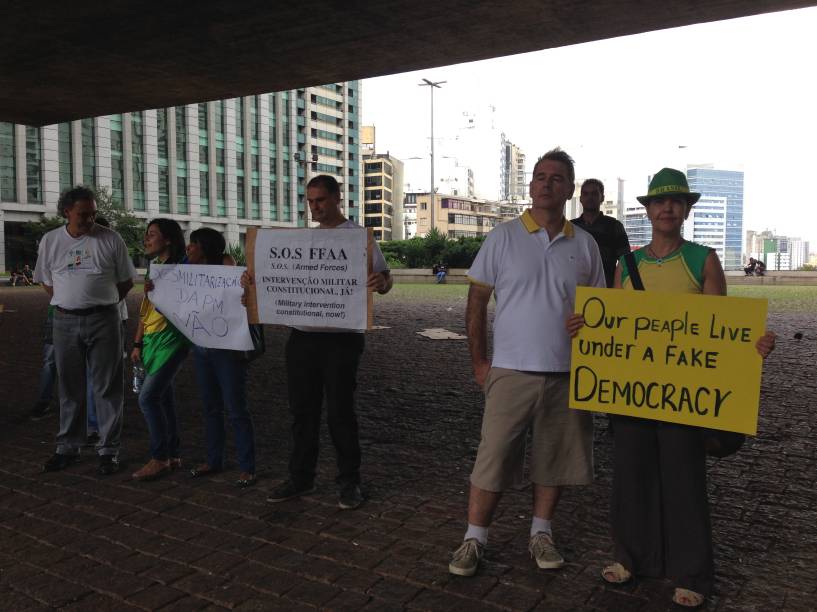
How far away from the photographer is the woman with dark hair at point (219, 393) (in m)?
4.88

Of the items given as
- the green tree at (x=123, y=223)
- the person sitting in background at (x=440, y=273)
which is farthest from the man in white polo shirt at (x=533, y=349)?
the green tree at (x=123, y=223)

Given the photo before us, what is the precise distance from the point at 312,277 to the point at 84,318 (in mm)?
1985

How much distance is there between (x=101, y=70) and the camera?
1251 cm

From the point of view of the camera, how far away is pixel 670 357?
10.6 ft

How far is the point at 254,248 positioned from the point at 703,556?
3215mm

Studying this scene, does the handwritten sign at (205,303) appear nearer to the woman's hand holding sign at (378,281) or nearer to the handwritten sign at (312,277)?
the handwritten sign at (312,277)

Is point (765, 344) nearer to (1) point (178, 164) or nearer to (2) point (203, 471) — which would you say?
(2) point (203, 471)

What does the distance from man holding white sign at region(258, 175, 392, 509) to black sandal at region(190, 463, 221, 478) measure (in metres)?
0.77

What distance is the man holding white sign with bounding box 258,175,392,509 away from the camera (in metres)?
4.41

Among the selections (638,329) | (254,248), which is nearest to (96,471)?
(254,248)

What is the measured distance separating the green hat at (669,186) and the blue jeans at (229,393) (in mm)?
2959

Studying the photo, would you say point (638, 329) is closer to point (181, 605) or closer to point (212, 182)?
Answer: point (181, 605)

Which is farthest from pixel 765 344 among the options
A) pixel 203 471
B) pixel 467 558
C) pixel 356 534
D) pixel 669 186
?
pixel 203 471

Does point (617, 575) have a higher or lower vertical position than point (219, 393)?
lower
